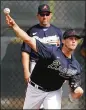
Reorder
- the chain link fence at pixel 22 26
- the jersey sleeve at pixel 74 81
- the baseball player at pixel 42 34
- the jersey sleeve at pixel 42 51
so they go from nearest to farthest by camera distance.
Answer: the jersey sleeve at pixel 42 51 → the jersey sleeve at pixel 74 81 → the baseball player at pixel 42 34 → the chain link fence at pixel 22 26

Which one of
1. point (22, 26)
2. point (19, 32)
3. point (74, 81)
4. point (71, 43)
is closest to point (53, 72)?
point (74, 81)

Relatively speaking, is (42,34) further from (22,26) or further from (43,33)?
(22,26)

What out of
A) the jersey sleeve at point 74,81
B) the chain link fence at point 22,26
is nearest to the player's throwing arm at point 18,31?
the jersey sleeve at point 74,81

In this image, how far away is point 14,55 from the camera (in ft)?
18.6

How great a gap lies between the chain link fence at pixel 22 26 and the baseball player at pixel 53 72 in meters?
1.27

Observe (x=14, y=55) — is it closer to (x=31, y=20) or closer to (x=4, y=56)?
(x=4, y=56)

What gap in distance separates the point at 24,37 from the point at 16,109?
7.45ft

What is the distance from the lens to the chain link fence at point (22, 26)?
5594mm

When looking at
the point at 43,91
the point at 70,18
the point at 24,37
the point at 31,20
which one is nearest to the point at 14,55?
the point at 31,20

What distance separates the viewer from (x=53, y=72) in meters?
4.17

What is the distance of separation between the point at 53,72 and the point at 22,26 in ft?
5.22

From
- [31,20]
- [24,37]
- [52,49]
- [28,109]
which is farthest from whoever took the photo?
[31,20]

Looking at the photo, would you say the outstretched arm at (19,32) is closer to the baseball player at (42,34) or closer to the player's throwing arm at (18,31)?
the player's throwing arm at (18,31)

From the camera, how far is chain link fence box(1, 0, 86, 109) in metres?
5.59
